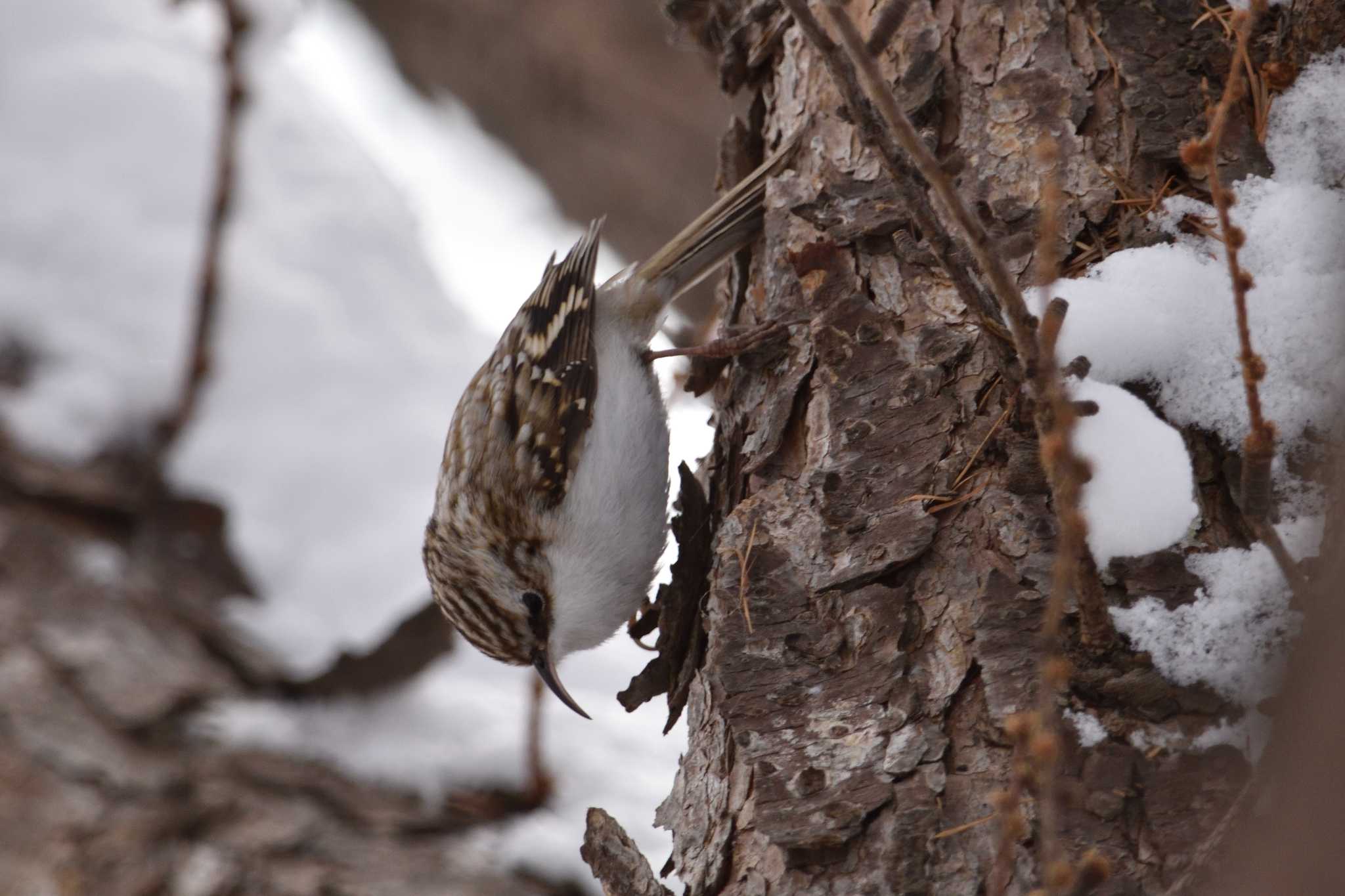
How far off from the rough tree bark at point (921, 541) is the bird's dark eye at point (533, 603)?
592 mm

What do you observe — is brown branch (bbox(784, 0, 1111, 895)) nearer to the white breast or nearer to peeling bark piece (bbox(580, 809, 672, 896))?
peeling bark piece (bbox(580, 809, 672, 896))

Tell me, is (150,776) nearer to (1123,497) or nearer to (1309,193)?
(1123,497)

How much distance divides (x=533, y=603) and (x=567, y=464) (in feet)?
1.14

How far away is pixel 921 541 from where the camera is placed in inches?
64.4

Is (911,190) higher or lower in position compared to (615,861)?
higher

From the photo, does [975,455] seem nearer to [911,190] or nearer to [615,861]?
[911,190]

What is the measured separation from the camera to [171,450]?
2.69 metres

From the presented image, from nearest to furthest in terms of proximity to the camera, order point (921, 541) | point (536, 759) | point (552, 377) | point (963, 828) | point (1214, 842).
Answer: point (1214, 842) → point (963, 828) → point (921, 541) → point (536, 759) → point (552, 377)

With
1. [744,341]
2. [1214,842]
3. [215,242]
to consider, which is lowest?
[1214,842]

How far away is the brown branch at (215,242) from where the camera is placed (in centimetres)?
270

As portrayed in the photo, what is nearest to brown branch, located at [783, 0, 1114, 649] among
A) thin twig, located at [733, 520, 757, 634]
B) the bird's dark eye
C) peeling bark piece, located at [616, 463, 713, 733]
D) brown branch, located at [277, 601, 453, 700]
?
thin twig, located at [733, 520, 757, 634]


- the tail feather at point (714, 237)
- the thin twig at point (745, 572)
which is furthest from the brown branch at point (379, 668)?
the thin twig at point (745, 572)

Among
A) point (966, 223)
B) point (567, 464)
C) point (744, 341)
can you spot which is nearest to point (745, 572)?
point (744, 341)

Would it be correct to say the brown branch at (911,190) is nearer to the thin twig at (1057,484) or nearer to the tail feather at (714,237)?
the thin twig at (1057,484)
